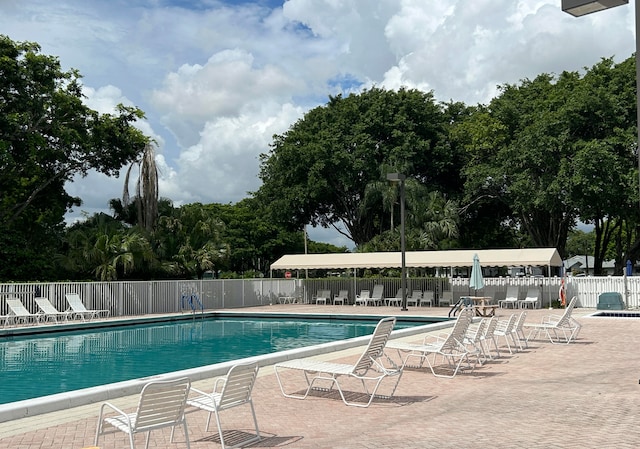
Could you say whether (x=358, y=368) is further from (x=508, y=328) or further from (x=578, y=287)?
(x=578, y=287)

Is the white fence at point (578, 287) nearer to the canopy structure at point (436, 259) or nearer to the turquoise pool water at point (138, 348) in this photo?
the canopy structure at point (436, 259)

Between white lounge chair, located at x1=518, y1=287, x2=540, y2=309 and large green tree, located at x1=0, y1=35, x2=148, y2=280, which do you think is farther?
large green tree, located at x1=0, y1=35, x2=148, y2=280

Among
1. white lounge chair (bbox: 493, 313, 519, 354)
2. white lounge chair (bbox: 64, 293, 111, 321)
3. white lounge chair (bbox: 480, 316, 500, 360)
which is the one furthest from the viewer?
white lounge chair (bbox: 64, 293, 111, 321)

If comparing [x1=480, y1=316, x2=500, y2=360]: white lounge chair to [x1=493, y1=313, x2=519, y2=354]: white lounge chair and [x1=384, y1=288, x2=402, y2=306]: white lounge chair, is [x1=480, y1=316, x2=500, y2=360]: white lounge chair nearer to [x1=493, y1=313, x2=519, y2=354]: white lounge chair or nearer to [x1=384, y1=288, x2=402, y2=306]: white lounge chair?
[x1=493, y1=313, x2=519, y2=354]: white lounge chair

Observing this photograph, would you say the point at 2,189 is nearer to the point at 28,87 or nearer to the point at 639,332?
the point at 28,87

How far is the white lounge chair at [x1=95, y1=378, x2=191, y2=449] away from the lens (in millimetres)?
5164

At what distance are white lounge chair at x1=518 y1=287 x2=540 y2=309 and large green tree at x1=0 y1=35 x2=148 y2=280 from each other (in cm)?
1868

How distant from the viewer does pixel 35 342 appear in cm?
1728

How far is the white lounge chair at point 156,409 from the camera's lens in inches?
203

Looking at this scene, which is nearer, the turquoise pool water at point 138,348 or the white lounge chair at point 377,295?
the turquoise pool water at point 138,348

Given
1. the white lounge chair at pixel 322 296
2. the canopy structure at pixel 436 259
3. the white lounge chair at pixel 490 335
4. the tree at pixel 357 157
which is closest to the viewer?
the white lounge chair at pixel 490 335

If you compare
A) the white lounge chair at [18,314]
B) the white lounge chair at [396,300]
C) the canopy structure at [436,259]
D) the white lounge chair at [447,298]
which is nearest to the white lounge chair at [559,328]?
the canopy structure at [436,259]

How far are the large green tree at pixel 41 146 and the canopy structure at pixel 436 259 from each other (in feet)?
32.5

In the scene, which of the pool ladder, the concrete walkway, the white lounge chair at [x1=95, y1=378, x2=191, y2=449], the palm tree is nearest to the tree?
the palm tree
